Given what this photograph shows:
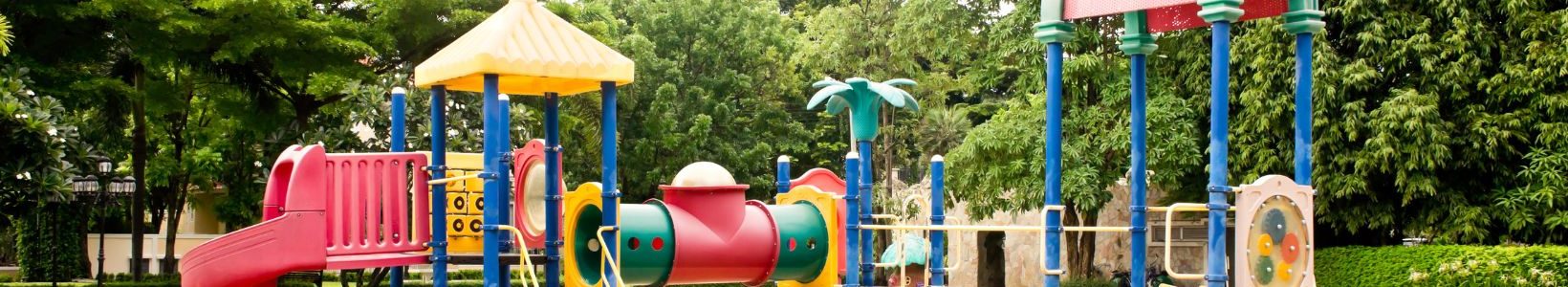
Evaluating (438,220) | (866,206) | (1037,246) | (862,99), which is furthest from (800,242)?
(1037,246)

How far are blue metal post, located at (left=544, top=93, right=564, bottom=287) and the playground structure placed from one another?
0.02 m

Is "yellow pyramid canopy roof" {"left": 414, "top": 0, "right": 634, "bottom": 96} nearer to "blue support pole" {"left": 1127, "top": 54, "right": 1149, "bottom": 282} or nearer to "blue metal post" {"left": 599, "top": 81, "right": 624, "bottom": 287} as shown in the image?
"blue metal post" {"left": 599, "top": 81, "right": 624, "bottom": 287}

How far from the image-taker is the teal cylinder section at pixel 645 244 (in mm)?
11617

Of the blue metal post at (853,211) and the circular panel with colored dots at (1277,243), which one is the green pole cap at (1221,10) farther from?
the blue metal post at (853,211)

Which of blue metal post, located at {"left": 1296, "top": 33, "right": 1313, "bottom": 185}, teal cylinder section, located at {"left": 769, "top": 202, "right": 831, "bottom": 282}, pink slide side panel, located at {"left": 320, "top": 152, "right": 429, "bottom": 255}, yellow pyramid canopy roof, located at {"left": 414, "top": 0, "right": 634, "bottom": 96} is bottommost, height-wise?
teal cylinder section, located at {"left": 769, "top": 202, "right": 831, "bottom": 282}

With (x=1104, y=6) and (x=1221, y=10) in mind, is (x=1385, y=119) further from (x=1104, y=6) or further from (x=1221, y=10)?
(x=1221, y=10)

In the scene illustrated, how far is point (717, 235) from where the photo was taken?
12.2 metres

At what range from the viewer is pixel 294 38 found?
821 inches

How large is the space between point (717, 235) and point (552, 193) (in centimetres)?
145

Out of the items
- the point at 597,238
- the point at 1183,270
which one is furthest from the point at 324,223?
the point at 1183,270

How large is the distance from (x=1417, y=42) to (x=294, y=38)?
1430 cm

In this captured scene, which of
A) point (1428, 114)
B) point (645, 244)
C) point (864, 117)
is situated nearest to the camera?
point (645, 244)

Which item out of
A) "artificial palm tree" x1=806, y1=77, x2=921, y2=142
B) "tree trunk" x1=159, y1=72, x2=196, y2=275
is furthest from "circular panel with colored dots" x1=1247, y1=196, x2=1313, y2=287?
"tree trunk" x1=159, y1=72, x2=196, y2=275

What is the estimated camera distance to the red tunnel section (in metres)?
12.0
